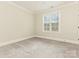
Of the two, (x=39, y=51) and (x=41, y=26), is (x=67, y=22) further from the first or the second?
(x=39, y=51)

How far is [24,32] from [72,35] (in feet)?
10.6

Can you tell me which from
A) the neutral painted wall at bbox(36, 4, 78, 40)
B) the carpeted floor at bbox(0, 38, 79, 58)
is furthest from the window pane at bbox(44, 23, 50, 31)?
the carpeted floor at bbox(0, 38, 79, 58)

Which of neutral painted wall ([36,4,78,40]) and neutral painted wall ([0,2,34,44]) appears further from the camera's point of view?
neutral painted wall ([36,4,78,40])

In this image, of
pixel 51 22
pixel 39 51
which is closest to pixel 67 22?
pixel 51 22

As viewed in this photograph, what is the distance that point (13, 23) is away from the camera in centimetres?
491

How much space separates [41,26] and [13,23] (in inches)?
106

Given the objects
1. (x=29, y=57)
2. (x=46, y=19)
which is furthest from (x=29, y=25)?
(x=29, y=57)

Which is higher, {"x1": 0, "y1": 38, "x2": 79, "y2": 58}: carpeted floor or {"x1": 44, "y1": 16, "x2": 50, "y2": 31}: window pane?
{"x1": 44, "y1": 16, "x2": 50, "y2": 31}: window pane

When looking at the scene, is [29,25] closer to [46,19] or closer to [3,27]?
[46,19]

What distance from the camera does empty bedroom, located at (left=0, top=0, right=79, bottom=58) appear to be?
4.10 metres

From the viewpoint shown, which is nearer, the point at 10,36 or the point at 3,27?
the point at 3,27

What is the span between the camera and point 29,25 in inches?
271

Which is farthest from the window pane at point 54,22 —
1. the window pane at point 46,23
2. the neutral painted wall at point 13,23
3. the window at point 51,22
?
the neutral painted wall at point 13,23

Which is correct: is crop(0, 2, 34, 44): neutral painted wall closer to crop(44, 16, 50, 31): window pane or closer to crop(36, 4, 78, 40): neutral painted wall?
crop(44, 16, 50, 31): window pane
